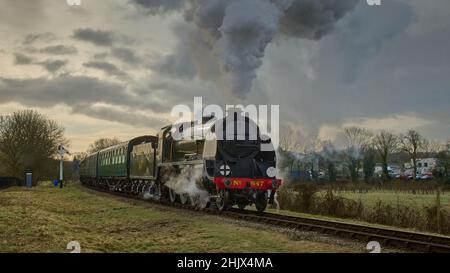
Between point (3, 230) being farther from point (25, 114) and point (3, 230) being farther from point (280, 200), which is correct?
point (25, 114)

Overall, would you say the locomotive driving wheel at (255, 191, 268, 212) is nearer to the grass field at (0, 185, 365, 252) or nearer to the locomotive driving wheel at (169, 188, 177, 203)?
the grass field at (0, 185, 365, 252)

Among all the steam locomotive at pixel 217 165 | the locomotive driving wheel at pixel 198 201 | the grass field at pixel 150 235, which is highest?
→ the steam locomotive at pixel 217 165

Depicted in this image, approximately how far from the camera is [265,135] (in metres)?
18.5

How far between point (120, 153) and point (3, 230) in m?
20.3

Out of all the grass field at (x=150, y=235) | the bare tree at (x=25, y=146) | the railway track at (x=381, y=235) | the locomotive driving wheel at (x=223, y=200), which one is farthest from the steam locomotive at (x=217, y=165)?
the bare tree at (x=25, y=146)

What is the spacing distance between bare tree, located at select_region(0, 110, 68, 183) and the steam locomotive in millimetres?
34712

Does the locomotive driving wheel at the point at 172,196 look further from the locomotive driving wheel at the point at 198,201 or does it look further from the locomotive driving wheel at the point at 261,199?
the locomotive driving wheel at the point at 261,199

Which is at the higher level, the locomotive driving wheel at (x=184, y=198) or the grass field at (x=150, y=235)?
the locomotive driving wheel at (x=184, y=198)

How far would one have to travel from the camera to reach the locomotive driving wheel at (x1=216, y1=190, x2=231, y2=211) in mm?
17344

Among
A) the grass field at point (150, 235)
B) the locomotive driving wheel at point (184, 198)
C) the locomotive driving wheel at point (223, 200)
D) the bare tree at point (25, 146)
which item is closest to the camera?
the grass field at point (150, 235)

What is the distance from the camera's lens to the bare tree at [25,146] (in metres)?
52.6

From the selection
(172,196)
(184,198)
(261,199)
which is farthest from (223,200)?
(172,196)

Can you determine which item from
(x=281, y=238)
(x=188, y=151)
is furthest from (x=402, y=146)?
(x=281, y=238)

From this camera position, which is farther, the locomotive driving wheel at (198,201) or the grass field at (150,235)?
the locomotive driving wheel at (198,201)
